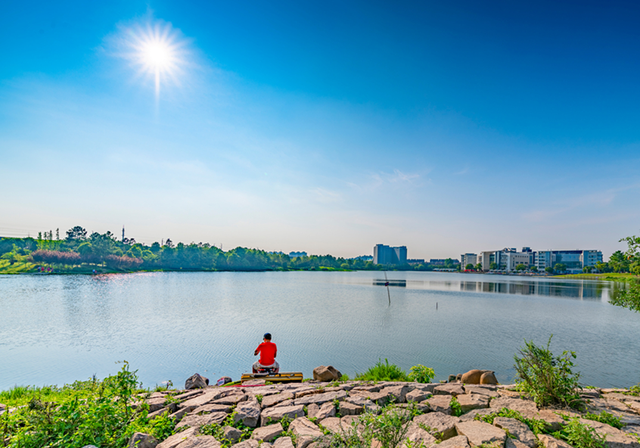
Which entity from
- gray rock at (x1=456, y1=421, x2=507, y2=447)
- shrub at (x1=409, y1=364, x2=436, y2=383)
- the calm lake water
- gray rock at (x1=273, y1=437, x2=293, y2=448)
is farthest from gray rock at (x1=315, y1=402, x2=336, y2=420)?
the calm lake water

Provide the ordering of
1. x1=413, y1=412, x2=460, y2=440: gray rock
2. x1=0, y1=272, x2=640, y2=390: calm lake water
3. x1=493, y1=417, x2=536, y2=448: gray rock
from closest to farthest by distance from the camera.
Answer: x1=493, y1=417, x2=536, y2=448: gray rock < x1=413, y1=412, x2=460, y2=440: gray rock < x1=0, y1=272, x2=640, y2=390: calm lake water

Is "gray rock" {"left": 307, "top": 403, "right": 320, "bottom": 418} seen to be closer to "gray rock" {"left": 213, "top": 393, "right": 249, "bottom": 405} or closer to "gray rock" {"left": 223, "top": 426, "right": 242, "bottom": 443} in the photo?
"gray rock" {"left": 223, "top": 426, "right": 242, "bottom": 443}

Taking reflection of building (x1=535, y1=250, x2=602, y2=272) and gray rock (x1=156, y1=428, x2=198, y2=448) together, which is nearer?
gray rock (x1=156, y1=428, x2=198, y2=448)

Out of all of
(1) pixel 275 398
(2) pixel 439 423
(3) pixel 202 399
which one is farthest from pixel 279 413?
(2) pixel 439 423

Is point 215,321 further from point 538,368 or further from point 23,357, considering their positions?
point 538,368

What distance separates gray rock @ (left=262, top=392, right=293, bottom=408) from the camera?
21.4ft

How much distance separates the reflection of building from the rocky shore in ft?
719

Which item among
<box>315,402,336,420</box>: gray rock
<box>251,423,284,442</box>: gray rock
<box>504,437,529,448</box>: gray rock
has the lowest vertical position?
<box>315,402,336,420</box>: gray rock

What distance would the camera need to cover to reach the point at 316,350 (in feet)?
56.5

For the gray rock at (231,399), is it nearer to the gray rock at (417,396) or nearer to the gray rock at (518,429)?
the gray rock at (417,396)

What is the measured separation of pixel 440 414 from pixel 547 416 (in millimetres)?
1731

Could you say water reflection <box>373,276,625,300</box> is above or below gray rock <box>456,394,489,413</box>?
below

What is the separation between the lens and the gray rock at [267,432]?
5164mm

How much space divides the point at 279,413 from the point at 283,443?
0.99m
